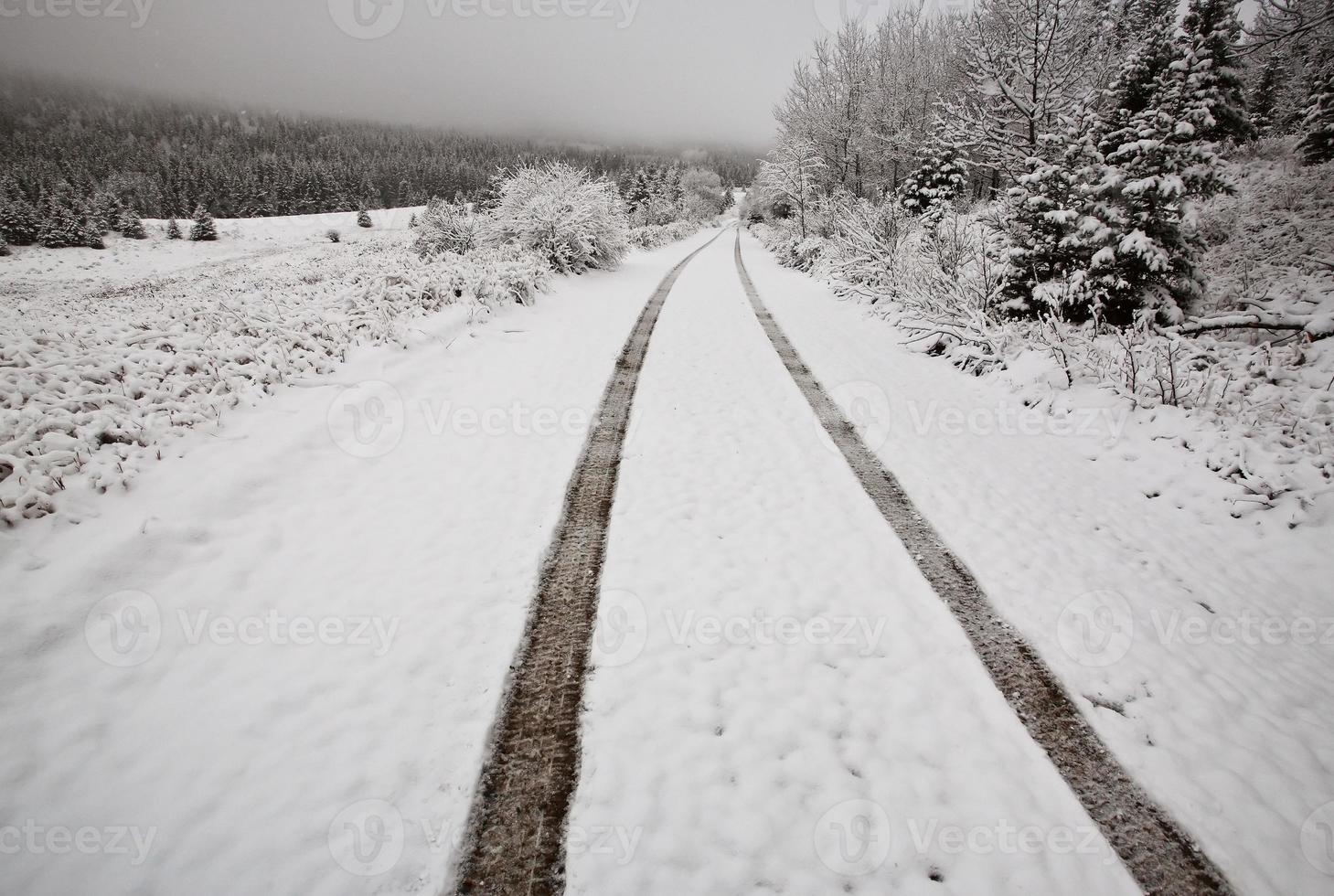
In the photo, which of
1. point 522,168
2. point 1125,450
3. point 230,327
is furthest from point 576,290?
point 1125,450

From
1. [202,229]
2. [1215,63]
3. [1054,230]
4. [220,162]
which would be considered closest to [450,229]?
[1054,230]

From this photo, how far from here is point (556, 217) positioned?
16031 millimetres

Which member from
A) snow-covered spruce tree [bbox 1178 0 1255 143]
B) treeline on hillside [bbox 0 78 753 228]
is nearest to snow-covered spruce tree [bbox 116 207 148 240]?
treeline on hillside [bbox 0 78 753 228]

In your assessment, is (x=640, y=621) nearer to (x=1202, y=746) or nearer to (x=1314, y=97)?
(x=1202, y=746)

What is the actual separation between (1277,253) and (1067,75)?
18.5 feet

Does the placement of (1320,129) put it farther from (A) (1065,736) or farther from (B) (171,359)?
(B) (171,359)

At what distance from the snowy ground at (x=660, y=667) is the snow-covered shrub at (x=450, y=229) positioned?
14.8m

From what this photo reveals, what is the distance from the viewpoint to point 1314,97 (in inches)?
565

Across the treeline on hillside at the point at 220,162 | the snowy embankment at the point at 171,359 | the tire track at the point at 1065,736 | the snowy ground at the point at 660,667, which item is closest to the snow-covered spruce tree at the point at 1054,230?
the snowy ground at the point at 660,667

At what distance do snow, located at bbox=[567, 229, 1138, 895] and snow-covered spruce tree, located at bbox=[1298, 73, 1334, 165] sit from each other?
2066 centimetres

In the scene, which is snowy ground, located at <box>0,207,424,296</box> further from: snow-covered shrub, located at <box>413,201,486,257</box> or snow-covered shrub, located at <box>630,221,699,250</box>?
snow-covered shrub, located at <box>630,221,699,250</box>

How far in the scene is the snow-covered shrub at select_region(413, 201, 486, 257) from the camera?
59.2 ft

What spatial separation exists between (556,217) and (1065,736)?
56.0ft

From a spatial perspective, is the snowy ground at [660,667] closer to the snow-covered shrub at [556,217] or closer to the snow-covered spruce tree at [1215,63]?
the snow-covered spruce tree at [1215,63]
